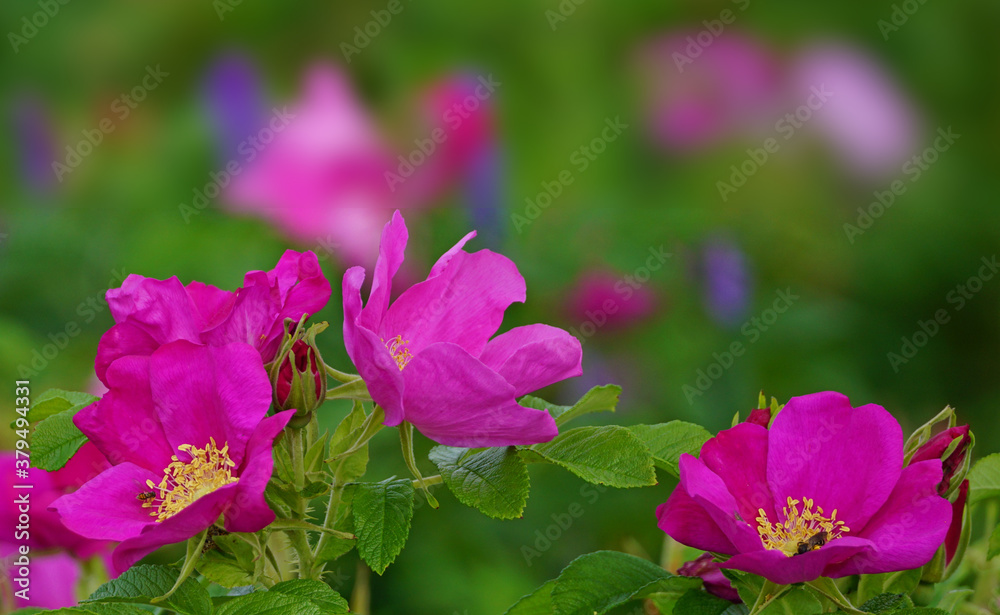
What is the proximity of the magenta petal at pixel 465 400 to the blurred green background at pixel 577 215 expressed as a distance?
428mm

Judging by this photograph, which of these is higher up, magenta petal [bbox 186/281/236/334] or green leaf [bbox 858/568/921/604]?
green leaf [bbox 858/568/921/604]

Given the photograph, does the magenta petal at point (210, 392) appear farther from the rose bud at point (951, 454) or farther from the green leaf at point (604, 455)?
the rose bud at point (951, 454)

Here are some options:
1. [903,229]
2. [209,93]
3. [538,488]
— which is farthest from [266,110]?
[903,229]

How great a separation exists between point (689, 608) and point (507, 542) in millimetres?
596

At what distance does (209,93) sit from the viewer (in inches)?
43.8

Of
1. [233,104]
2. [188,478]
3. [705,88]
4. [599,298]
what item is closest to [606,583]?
[188,478]

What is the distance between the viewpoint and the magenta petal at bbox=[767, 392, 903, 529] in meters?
0.36

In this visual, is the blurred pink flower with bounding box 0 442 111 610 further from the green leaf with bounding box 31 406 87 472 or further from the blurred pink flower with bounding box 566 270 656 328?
the blurred pink flower with bounding box 566 270 656 328

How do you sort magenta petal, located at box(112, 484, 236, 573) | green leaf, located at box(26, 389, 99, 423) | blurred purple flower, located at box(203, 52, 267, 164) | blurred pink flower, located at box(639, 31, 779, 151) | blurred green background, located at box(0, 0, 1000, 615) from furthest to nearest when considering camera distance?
blurred pink flower, located at box(639, 31, 779, 151), blurred purple flower, located at box(203, 52, 267, 164), blurred green background, located at box(0, 0, 1000, 615), green leaf, located at box(26, 389, 99, 423), magenta petal, located at box(112, 484, 236, 573)

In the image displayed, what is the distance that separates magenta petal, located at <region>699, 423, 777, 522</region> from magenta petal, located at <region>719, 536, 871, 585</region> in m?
0.04

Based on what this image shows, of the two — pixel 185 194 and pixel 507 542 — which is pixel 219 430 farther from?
→ pixel 185 194

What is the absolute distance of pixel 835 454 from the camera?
369 mm

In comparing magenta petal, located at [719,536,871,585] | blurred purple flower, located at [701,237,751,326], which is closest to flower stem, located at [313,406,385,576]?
magenta petal, located at [719,536,871,585]

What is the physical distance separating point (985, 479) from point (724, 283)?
0.60 meters
